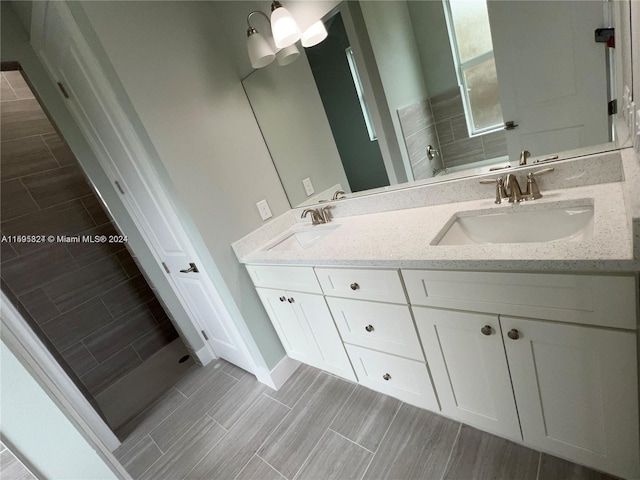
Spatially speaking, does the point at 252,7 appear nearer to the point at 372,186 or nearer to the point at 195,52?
the point at 195,52

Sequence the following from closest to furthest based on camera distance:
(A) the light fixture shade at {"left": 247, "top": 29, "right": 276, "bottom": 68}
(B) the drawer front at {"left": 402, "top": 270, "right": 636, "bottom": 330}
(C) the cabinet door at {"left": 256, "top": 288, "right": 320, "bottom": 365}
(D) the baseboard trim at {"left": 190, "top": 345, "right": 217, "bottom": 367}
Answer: (B) the drawer front at {"left": 402, "top": 270, "right": 636, "bottom": 330}
(A) the light fixture shade at {"left": 247, "top": 29, "right": 276, "bottom": 68}
(C) the cabinet door at {"left": 256, "top": 288, "right": 320, "bottom": 365}
(D) the baseboard trim at {"left": 190, "top": 345, "right": 217, "bottom": 367}

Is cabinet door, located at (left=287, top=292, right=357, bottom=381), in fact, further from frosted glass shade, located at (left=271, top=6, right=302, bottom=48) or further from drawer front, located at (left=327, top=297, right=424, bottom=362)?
frosted glass shade, located at (left=271, top=6, right=302, bottom=48)

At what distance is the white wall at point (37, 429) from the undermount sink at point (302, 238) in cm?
117

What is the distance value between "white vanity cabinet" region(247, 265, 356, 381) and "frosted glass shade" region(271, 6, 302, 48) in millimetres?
1153

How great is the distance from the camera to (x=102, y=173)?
205 centimetres

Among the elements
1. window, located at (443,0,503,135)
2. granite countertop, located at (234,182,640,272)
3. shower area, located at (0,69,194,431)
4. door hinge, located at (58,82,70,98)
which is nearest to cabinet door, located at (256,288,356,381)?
granite countertop, located at (234,182,640,272)

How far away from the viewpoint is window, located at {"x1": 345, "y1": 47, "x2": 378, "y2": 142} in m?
1.52

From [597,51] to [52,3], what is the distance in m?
2.22

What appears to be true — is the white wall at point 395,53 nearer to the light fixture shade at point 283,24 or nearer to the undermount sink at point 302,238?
the light fixture shade at point 283,24

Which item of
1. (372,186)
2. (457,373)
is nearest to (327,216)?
(372,186)

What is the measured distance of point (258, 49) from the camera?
5.17ft

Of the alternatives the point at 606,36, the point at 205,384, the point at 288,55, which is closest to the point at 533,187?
the point at 606,36

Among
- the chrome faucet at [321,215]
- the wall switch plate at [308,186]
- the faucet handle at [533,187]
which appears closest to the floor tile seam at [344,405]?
the chrome faucet at [321,215]

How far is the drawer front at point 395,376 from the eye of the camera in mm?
1363
